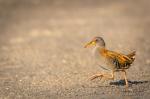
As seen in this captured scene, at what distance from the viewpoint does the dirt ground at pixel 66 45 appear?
11219 mm

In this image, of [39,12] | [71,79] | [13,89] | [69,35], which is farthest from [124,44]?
[39,12]

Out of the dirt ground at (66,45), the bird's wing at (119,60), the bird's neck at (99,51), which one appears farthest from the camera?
the dirt ground at (66,45)

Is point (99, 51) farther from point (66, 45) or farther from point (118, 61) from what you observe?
point (66, 45)

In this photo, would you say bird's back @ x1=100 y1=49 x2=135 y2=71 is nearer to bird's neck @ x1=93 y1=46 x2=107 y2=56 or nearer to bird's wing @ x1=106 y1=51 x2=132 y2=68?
bird's wing @ x1=106 y1=51 x2=132 y2=68

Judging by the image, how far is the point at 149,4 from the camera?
27219mm

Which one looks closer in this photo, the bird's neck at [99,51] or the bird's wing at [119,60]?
the bird's wing at [119,60]

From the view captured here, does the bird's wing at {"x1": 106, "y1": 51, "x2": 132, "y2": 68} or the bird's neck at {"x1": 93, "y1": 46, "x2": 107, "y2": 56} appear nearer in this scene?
the bird's wing at {"x1": 106, "y1": 51, "x2": 132, "y2": 68}

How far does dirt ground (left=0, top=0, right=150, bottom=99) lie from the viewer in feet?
36.8

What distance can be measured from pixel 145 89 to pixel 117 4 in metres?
17.1

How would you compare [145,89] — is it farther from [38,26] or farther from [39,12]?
[39,12]

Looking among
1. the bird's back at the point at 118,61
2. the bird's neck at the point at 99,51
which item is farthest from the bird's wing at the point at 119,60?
the bird's neck at the point at 99,51

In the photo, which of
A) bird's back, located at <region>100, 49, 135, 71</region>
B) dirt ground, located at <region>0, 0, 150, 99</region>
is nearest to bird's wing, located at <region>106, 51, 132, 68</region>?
bird's back, located at <region>100, 49, 135, 71</region>

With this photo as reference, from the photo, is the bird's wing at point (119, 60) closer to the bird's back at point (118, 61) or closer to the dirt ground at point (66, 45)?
the bird's back at point (118, 61)

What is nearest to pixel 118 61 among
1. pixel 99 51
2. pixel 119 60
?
pixel 119 60
